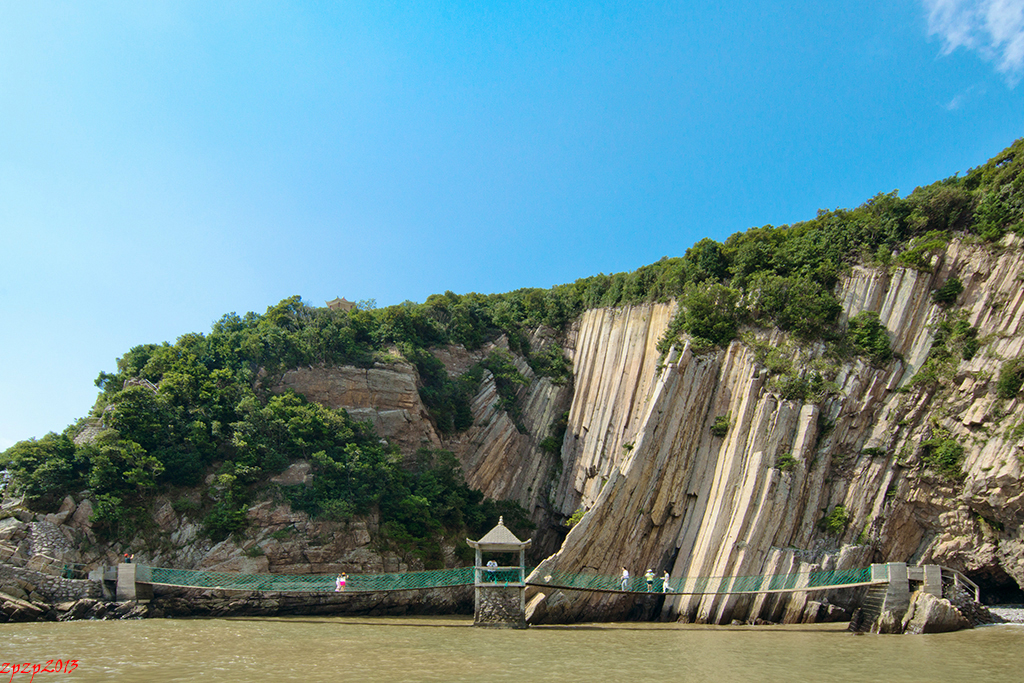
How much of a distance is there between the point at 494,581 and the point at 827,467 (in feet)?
40.8

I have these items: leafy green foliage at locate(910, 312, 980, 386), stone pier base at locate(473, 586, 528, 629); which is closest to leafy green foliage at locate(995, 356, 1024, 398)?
leafy green foliage at locate(910, 312, 980, 386)

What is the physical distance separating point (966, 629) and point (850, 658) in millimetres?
7116

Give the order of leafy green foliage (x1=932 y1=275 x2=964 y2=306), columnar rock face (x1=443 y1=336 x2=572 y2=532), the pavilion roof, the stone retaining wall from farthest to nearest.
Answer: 1. columnar rock face (x1=443 y1=336 x2=572 y2=532)
2. leafy green foliage (x1=932 y1=275 x2=964 y2=306)
3. the pavilion roof
4. the stone retaining wall

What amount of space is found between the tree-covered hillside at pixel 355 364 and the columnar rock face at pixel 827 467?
1056 mm

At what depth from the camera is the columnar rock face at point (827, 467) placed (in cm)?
2064

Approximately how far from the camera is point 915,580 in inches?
730

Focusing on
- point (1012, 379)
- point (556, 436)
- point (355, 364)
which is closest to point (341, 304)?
point (355, 364)

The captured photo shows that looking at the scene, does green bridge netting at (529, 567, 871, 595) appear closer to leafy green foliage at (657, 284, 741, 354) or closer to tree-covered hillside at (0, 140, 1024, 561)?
tree-covered hillside at (0, 140, 1024, 561)

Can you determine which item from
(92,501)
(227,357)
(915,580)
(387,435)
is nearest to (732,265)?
(915,580)

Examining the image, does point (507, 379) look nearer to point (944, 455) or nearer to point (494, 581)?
point (494, 581)

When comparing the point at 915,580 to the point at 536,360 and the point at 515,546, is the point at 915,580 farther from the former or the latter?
the point at 536,360

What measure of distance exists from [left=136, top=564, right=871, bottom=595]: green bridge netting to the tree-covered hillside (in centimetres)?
294

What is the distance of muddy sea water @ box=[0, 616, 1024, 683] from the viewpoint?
11.2 metres

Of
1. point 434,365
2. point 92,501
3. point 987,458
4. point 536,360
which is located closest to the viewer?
point 987,458
